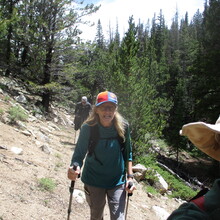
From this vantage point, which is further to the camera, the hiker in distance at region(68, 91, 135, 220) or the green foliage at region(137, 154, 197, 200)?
Answer: the green foliage at region(137, 154, 197, 200)

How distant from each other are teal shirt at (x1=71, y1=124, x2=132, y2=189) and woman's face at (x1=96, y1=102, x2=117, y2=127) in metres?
0.08

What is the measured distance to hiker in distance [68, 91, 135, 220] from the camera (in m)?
2.92

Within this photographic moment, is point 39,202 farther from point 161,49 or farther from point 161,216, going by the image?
point 161,49

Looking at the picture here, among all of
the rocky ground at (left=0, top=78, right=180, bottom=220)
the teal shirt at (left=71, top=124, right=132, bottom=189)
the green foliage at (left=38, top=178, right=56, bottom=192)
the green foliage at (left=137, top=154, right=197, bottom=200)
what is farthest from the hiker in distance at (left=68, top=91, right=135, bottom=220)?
the green foliage at (left=137, top=154, right=197, bottom=200)

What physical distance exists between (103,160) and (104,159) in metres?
0.02

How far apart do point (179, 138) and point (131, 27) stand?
1235 centimetres

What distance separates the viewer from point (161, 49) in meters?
48.5

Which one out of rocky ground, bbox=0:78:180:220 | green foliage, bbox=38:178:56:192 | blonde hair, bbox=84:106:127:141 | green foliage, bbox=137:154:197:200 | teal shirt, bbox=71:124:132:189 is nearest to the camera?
teal shirt, bbox=71:124:132:189

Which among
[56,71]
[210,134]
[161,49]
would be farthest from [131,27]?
[161,49]

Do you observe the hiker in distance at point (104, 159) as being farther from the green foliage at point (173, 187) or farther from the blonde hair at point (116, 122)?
the green foliage at point (173, 187)

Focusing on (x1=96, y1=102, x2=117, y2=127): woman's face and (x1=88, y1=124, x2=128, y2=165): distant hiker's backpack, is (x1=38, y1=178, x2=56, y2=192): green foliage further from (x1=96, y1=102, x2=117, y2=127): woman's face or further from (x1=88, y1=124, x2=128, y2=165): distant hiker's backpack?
(x1=96, y1=102, x2=117, y2=127): woman's face

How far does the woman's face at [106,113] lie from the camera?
3.03 m

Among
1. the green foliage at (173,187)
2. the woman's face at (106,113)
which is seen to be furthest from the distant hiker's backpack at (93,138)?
the green foliage at (173,187)

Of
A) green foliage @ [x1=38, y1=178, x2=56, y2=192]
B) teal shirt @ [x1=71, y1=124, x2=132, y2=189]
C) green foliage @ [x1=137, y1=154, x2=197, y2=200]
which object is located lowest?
green foliage @ [x1=137, y1=154, x2=197, y2=200]
